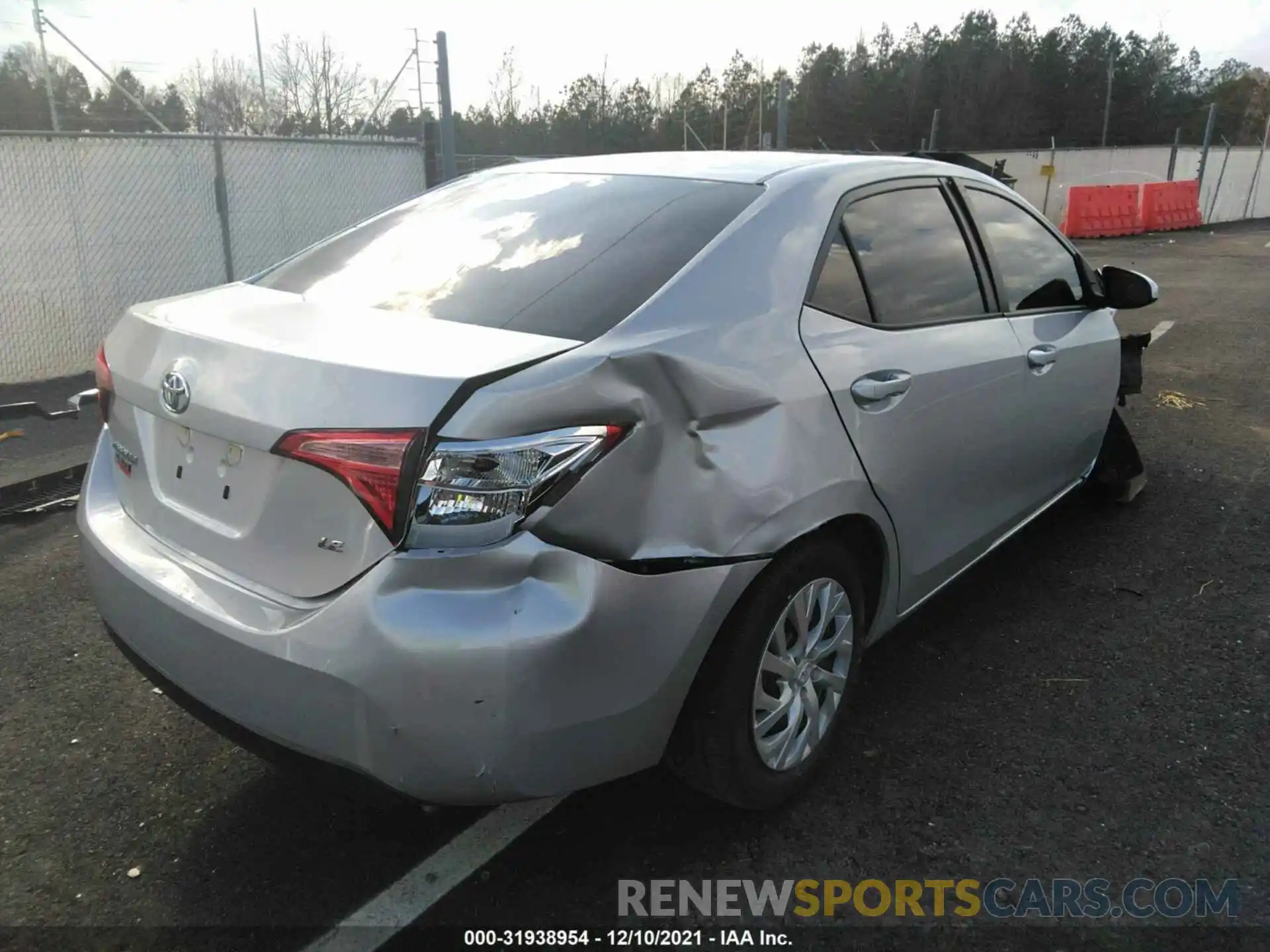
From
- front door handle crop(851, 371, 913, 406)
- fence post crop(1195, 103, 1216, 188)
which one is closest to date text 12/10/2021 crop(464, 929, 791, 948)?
front door handle crop(851, 371, 913, 406)

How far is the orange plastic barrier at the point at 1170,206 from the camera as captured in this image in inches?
985

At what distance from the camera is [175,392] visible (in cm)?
227

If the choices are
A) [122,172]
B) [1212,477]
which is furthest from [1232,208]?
[122,172]

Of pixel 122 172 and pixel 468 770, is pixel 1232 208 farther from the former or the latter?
pixel 468 770

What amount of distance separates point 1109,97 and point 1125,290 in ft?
265

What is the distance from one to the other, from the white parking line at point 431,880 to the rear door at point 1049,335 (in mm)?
2158

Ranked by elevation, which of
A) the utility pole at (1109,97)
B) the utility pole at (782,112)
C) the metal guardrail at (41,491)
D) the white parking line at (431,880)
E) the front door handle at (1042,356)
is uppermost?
the utility pole at (1109,97)

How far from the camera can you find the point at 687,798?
8.95 feet

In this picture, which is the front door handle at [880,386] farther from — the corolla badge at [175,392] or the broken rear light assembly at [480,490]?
Answer: the corolla badge at [175,392]

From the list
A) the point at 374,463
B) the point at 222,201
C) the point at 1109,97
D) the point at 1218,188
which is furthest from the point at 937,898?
the point at 1109,97

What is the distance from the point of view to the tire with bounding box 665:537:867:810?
90.9 inches

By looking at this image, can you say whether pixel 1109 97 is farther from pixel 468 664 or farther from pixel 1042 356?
pixel 468 664

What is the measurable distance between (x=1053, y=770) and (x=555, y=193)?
2.18 meters

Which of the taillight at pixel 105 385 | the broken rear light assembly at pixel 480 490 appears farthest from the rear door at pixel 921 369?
the taillight at pixel 105 385
